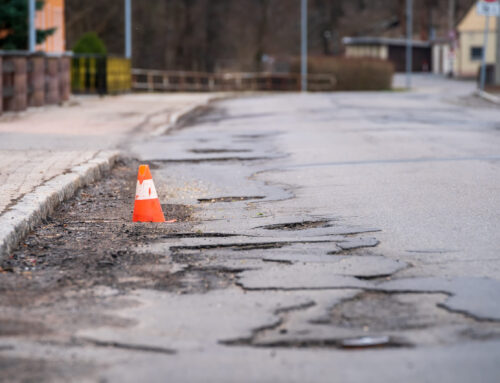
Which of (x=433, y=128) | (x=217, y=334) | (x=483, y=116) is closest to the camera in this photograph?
(x=217, y=334)

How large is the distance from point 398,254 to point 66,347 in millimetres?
2516

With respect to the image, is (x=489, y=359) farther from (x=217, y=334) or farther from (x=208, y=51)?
(x=208, y=51)

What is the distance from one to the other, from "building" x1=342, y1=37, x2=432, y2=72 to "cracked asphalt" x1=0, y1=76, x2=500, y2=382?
83.9 meters

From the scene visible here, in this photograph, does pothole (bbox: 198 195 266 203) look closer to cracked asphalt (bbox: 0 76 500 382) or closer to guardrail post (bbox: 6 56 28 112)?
cracked asphalt (bbox: 0 76 500 382)

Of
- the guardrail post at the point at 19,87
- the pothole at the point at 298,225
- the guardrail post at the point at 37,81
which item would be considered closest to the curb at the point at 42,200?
the pothole at the point at 298,225

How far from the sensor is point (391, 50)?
9731cm

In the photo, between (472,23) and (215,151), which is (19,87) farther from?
(472,23)

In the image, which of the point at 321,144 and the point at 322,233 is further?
the point at 321,144

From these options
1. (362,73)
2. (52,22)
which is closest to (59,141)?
(52,22)

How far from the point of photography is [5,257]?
5.65m

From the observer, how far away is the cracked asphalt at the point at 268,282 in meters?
3.72

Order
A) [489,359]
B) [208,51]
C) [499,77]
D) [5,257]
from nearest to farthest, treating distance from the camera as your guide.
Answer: [489,359]
[5,257]
[499,77]
[208,51]

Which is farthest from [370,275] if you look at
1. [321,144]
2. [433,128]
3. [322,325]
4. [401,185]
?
[433,128]

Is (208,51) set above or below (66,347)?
above
